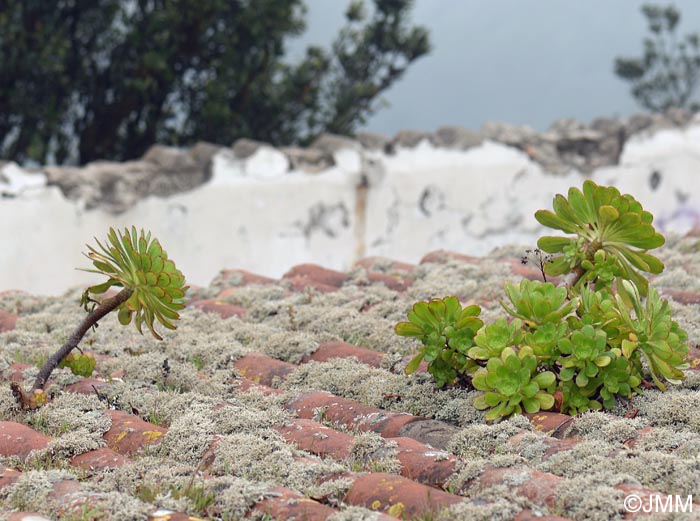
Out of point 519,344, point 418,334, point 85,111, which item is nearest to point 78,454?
point 418,334

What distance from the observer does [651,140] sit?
744cm

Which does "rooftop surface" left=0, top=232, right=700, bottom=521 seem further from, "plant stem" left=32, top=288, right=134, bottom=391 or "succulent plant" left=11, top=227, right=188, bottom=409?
"succulent plant" left=11, top=227, right=188, bottom=409

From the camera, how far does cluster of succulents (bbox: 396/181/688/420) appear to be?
2.55 m

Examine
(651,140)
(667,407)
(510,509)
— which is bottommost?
(510,509)

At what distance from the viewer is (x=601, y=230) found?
2.82 m

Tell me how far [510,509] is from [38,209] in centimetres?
567

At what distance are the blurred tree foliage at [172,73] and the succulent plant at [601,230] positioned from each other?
8.71 meters

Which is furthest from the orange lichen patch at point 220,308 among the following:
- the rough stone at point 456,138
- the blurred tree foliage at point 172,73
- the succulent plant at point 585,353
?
the blurred tree foliage at point 172,73

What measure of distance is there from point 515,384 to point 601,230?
653mm

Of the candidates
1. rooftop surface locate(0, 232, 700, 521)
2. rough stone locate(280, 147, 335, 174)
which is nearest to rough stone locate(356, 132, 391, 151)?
rough stone locate(280, 147, 335, 174)

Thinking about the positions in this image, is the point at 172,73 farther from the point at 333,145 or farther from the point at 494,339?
the point at 494,339

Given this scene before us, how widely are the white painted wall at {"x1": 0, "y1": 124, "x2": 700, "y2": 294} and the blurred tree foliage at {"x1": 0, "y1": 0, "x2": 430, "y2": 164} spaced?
420cm

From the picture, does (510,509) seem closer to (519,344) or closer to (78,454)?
(519,344)

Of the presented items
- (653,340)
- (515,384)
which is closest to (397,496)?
(515,384)
